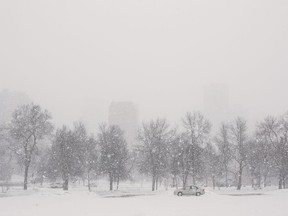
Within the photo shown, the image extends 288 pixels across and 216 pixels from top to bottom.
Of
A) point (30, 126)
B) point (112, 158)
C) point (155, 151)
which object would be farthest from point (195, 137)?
point (30, 126)

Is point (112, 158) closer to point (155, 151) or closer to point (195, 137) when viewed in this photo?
point (155, 151)

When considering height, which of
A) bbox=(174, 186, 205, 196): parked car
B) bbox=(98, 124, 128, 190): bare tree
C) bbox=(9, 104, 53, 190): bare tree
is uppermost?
bbox=(9, 104, 53, 190): bare tree

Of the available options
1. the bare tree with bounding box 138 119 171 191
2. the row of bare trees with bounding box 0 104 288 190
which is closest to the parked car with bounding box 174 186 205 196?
the row of bare trees with bounding box 0 104 288 190

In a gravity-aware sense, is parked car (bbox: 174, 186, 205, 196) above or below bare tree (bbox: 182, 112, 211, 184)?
below

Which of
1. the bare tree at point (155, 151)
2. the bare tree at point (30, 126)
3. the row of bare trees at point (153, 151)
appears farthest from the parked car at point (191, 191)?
the bare tree at point (30, 126)

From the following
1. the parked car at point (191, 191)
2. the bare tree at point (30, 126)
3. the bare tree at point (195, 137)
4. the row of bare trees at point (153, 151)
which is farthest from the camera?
the bare tree at point (195, 137)

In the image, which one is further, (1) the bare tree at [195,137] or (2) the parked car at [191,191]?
(1) the bare tree at [195,137]

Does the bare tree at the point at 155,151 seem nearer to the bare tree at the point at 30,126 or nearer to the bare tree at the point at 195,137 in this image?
the bare tree at the point at 195,137

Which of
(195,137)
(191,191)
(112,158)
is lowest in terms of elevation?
(191,191)

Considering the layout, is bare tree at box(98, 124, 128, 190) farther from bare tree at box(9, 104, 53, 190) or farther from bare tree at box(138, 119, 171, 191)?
bare tree at box(9, 104, 53, 190)

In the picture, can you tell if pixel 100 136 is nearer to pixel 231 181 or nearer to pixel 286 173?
pixel 286 173

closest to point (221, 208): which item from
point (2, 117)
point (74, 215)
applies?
point (74, 215)

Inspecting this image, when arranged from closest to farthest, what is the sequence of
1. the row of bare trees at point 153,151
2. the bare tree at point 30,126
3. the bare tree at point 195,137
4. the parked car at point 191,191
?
the parked car at point 191,191 < the bare tree at point 30,126 < the row of bare trees at point 153,151 < the bare tree at point 195,137

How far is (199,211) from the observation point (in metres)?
25.9
